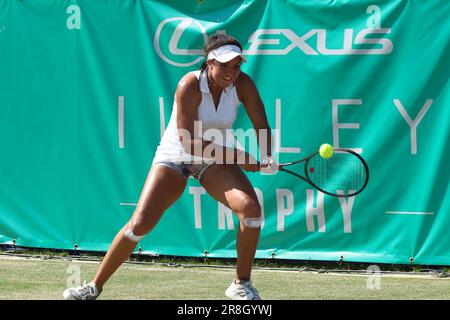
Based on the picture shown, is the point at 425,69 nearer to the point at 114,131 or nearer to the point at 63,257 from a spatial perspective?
the point at 114,131

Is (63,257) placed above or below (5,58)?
below

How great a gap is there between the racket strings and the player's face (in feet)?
5.67

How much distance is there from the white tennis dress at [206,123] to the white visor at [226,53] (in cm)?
18

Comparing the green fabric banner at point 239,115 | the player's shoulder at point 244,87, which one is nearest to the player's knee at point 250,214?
the player's shoulder at point 244,87

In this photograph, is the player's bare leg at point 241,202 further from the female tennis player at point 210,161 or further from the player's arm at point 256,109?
the player's arm at point 256,109

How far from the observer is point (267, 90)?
8.02m

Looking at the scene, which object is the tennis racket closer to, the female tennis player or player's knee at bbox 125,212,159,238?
the female tennis player

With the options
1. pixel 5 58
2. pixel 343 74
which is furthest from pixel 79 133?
pixel 343 74

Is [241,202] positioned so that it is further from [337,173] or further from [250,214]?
[337,173]

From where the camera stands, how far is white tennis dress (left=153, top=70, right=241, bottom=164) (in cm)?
606

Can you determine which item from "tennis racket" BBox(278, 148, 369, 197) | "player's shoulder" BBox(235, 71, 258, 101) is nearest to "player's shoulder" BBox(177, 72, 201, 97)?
"player's shoulder" BBox(235, 71, 258, 101)

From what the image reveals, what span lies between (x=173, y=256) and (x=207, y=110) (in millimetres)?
2482

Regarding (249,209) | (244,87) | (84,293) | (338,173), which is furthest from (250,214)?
(338,173)

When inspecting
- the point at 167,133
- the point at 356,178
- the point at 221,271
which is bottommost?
the point at 221,271
